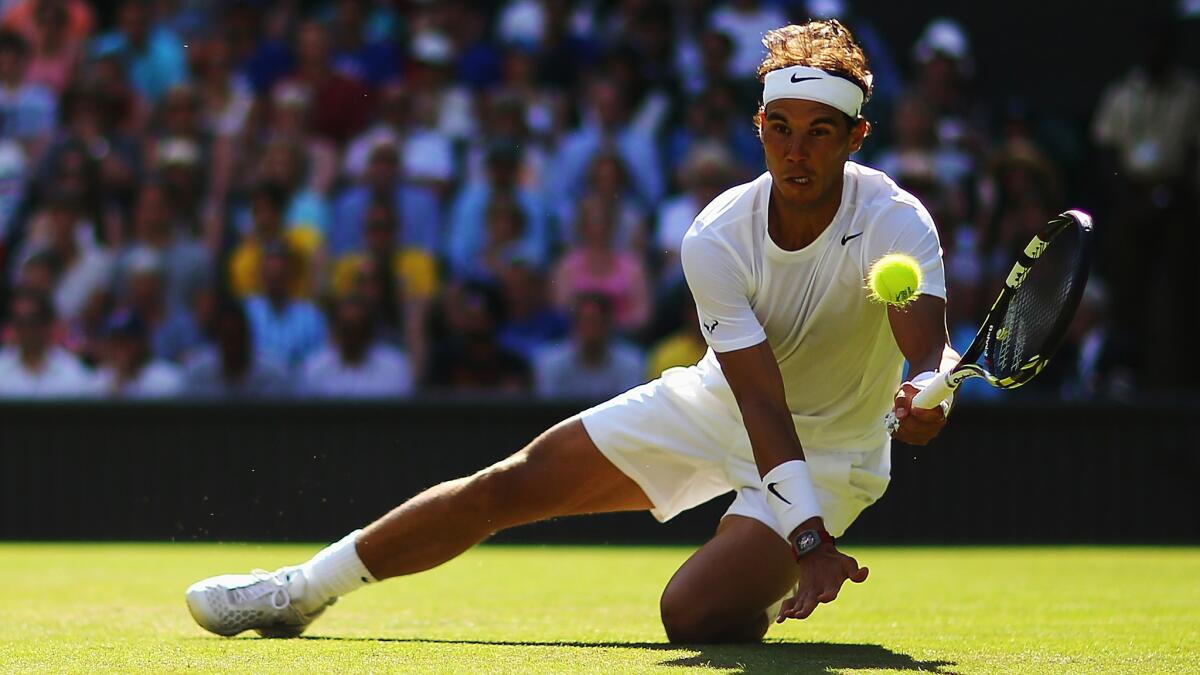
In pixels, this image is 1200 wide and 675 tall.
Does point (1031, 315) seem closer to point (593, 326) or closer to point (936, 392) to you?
point (936, 392)

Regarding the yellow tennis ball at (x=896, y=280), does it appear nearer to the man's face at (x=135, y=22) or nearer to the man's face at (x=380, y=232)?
the man's face at (x=380, y=232)

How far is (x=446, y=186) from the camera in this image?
1030 cm

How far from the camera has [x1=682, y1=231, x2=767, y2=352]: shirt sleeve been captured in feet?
15.1

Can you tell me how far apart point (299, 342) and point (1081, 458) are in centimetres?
413

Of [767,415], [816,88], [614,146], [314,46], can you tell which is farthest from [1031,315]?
[314,46]

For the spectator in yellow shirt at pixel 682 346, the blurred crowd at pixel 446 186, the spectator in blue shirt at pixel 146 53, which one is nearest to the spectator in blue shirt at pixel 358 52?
the blurred crowd at pixel 446 186

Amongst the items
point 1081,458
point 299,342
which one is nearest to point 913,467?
point 1081,458

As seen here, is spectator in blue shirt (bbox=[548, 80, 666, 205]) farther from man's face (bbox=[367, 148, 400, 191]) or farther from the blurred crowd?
man's face (bbox=[367, 148, 400, 191])

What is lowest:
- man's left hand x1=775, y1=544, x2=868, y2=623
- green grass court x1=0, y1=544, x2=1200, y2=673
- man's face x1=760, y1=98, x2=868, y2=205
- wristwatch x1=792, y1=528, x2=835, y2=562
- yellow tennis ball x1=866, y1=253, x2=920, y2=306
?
green grass court x1=0, y1=544, x2=1200, y2=673

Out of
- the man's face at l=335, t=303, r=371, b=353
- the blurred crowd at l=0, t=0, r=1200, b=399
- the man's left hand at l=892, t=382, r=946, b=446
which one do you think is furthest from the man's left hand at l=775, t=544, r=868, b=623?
the man's face at l=335, t=303, r=371, b=353

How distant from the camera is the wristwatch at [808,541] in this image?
425 cm

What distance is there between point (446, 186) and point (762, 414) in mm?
6027

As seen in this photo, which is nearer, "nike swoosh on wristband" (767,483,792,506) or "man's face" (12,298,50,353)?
"nike swoosh on wristband" (767,483,792,506)

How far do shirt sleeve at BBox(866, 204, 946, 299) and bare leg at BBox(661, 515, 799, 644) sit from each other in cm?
84
